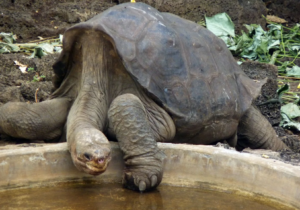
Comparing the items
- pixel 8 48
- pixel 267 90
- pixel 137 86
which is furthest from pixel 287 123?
pixel 8 48

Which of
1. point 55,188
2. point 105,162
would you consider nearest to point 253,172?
point 105,162

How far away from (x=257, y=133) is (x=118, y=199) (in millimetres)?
1991

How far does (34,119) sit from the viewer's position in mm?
4688

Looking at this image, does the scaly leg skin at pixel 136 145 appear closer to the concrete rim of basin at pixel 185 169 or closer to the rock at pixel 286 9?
the concrete rim of basin at pixel 185 169

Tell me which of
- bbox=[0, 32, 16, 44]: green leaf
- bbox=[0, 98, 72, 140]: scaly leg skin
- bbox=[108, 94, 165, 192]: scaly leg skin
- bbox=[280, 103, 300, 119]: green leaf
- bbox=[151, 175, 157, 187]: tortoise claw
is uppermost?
bbox=[108, 94, 165, 192]: scaly leg skin

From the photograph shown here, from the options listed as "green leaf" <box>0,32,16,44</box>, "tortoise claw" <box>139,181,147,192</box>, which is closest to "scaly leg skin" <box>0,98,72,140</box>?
"tortoise claw" <box>139,181,147,192</box>

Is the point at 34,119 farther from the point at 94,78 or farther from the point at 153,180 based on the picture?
A: the point at 153,180

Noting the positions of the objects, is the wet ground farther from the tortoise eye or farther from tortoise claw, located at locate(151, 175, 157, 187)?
the tortoise eye

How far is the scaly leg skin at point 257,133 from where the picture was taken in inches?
213

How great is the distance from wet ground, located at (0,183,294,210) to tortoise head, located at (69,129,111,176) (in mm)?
191

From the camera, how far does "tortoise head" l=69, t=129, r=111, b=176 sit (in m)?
3.58

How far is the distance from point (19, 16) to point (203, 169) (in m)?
4.63

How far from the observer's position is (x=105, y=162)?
11.8ft

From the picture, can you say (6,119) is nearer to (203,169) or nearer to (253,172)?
(203,169)
